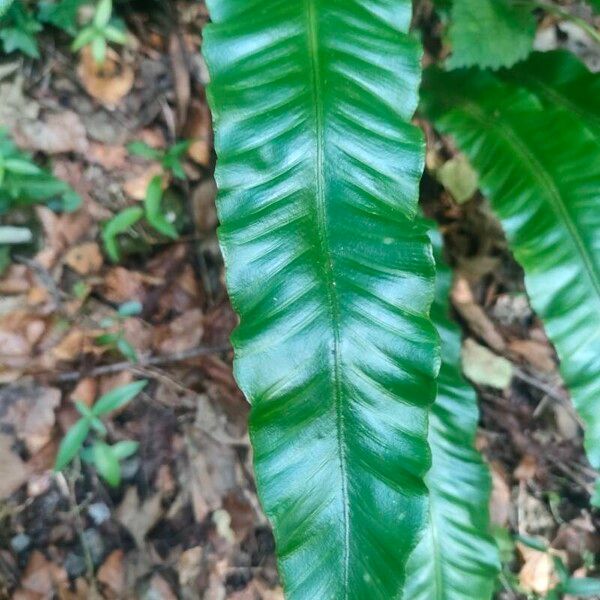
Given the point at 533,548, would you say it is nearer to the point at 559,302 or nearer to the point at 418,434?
the point at 559,302

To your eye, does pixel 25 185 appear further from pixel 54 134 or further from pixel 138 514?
pixel 138 514

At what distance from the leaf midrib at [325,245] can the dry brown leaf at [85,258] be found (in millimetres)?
778

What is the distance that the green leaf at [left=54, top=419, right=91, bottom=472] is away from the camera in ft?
3.96

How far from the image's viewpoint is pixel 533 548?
1.48 m

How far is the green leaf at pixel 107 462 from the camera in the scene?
4.07ft

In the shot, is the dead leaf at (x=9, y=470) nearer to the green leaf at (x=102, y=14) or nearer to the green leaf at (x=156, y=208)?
the green leaf at (x=156, y=208)

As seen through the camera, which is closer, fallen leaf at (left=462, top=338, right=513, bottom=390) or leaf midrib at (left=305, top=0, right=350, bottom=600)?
leaf midrib at (left=305, top=0, right=350, bottom=600)

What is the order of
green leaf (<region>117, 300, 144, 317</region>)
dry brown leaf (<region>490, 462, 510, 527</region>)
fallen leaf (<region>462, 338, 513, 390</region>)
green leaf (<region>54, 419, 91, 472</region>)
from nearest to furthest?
green leaf (<region>54, 419, 91, 472</region>) < green leaf (<region>117, 300, 144, 317</region>) < dry brown leaf (<region>490, 462, 510, 527</region>) < fallen leaf (<region>462, 338, 513, 390</region>)

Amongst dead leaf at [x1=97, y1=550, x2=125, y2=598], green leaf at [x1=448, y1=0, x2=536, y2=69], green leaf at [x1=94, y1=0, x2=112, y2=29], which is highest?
green leaf at [x1=448, y1=0, x2=536, y2=69]

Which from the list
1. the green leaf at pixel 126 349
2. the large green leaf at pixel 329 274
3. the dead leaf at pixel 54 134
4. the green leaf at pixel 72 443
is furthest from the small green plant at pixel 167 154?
the green leaf at pixel 72 443

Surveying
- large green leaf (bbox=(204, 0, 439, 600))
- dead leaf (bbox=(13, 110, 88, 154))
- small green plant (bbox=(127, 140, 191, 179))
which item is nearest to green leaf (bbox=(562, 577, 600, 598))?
large green leaf (bbox=(204, 0, 439, 600))

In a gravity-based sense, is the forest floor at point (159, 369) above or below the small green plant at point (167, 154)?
below

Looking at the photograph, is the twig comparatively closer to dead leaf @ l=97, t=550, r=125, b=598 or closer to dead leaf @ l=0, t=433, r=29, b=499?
dead leaf @ l=0, t=433, r=29, b=499

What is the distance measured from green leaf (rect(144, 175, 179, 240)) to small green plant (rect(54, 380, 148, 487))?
383 millimetres
